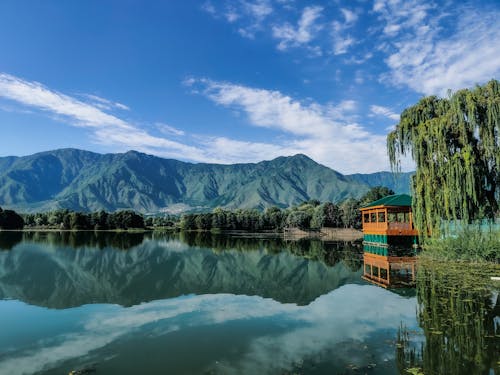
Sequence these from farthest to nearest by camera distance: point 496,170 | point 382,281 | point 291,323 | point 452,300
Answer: point 382,281 < point 496,170 < point 452,300 < point 291,323

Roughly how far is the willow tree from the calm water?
3.01 metres

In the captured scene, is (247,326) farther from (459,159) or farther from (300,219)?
(300,219)

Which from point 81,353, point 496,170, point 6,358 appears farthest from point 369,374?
point 496,170

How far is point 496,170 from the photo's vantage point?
14750 mm

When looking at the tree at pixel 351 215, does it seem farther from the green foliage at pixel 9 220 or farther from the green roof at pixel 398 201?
the green foliage at pixel 9 220

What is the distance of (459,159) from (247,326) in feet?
38.3

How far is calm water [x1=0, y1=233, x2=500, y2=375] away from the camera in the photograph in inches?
265

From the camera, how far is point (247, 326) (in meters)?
9.53

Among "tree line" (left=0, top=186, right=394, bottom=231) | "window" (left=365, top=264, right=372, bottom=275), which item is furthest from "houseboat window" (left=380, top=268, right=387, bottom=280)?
"tree line" (left=0, top=186, right=394, bottom=231)

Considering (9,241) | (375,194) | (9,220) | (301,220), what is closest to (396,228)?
(375,194)

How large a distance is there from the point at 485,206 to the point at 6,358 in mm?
17913

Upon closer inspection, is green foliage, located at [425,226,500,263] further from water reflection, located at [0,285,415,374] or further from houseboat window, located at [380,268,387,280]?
water reflection, located at [0,285,415,374]

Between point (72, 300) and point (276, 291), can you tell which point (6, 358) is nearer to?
point (72, 300)

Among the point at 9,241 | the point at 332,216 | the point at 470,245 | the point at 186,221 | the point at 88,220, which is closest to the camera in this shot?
the point at 470,245
